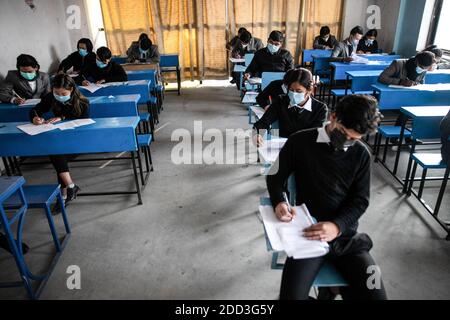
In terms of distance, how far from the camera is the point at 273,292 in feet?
6.68

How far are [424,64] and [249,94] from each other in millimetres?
2029

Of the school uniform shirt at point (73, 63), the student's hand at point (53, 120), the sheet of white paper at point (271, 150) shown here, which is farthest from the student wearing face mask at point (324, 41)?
the student's hand at point (53, 120)

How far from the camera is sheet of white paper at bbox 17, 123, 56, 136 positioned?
2.66 m

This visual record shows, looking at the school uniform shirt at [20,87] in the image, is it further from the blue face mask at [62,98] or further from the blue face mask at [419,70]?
the blue face mask at [419,70]

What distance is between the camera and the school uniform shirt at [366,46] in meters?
6.51

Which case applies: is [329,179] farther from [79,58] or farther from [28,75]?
[79,58]

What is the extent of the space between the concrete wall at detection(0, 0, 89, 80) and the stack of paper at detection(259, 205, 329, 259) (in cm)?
411

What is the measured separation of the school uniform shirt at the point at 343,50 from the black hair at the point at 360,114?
184 inches

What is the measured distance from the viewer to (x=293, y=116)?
2.57 metres

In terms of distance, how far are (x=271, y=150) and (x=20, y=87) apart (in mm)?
3332

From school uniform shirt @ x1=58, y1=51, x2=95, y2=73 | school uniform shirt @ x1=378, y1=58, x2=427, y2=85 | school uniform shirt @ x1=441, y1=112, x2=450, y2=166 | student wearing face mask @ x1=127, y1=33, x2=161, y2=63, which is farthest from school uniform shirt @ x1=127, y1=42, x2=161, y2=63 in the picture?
school uniform shirt @ x1=441, y1=112, x2=450, y2=166

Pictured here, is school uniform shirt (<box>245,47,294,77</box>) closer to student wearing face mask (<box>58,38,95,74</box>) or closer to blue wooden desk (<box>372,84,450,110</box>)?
blue wooden desk (<box>372,84,450,110</box>)

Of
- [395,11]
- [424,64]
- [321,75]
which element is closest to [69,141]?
[424,64]

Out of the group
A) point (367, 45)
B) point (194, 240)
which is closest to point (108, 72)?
point (194, 240)
